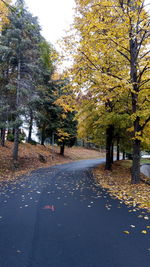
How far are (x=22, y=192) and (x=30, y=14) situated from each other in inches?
602

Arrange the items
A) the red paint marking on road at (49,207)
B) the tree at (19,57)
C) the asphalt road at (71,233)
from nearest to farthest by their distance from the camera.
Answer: the asphalt road at (71,233) → the red paint marking on road at (49,207) → the tree at (19,57)

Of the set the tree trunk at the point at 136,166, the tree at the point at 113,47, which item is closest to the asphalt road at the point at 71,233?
the tree trunk at the point at 136,166

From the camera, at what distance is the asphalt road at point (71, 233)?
2.54m

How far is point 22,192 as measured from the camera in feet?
20.6

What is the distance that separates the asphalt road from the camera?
2535mm

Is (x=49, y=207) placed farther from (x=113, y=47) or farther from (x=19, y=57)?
(x=19, y=57)

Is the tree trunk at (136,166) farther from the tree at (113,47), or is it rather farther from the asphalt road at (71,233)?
the asphalt road at (71,233)

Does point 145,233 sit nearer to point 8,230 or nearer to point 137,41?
point 8,230

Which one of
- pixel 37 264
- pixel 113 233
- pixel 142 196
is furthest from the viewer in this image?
pixel 142 196

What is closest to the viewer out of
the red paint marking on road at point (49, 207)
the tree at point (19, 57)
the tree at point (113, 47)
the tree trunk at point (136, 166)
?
the red paint marking on road at point (49, 207)

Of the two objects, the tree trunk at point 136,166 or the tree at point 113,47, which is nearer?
the tree at point 113,47

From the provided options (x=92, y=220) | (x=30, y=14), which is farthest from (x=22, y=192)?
(x=30, y=14)

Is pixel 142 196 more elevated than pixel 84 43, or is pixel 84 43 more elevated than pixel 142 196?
pixel 84 43

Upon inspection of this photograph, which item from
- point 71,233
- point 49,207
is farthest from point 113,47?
point 71,233
